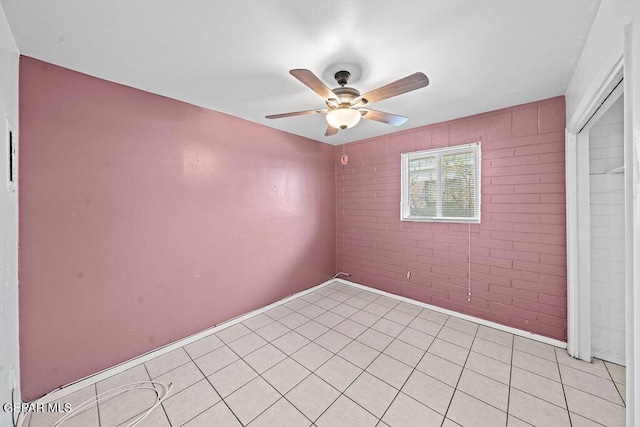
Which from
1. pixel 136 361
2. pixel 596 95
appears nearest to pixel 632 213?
pixel 596 95

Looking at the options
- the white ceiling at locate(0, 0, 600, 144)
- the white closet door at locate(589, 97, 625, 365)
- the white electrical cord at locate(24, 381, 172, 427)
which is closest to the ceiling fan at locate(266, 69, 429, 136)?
the white ceiling at locate(0, 0, 600, 144)

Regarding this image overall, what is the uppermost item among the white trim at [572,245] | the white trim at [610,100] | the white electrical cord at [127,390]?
the white trim at [610,100]

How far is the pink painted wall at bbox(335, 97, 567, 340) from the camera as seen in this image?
Answer: 224 cm

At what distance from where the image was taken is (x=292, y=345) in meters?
2.28

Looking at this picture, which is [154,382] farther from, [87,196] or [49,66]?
[49,66]

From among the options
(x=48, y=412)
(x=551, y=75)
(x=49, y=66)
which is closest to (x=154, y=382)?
(x=48, y=412)

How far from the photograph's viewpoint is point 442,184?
9.72 ft

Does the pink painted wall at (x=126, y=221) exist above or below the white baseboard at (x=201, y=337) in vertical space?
above

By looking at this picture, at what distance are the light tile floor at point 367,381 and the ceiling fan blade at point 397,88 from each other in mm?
2108

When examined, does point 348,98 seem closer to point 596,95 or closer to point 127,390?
point 596,95

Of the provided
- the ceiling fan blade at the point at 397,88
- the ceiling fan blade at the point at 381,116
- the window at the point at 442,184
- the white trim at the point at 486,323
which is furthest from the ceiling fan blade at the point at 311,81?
the white trim at the point at 486,323

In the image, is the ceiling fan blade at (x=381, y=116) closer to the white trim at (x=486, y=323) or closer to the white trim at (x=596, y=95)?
the white trim at (x=596, y=95)

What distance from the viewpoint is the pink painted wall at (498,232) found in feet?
7.36

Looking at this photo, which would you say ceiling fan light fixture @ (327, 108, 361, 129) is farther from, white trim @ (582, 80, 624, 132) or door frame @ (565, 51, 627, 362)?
door frame @ (565, 51, 627, 362)
